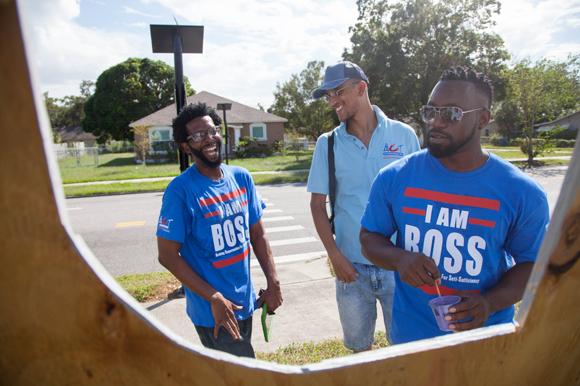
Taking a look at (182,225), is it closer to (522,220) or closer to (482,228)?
(482,228)

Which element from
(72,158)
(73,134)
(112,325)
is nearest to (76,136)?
(73,134)

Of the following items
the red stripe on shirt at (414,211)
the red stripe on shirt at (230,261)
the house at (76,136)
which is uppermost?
the red stripe on shirt at (414,211)

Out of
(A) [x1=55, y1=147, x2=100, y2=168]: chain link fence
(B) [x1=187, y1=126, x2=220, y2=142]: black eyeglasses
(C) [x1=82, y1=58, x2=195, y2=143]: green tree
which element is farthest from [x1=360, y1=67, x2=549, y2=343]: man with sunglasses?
(C) [x1=82, y1=58, x2=195, y2=143]: green tree

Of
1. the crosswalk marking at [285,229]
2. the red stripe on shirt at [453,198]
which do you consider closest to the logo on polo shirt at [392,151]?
the red stripe on shirt at [453,198]

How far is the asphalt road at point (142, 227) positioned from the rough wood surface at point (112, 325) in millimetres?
5410

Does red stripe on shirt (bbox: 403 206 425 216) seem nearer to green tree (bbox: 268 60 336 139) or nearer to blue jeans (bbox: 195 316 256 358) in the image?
blue jeans (bbox: 195 316 256 358)

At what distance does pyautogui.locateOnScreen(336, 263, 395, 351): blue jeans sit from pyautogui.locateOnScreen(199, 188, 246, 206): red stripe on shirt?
927 millimetres

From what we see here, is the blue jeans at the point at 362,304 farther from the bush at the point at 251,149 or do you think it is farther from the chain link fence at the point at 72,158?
the bush at the point at 251,149

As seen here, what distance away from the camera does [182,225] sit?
1969 mm

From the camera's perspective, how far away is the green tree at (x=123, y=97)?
→ 36.8 m

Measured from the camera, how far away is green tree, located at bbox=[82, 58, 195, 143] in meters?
36.8

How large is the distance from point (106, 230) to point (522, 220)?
8.44 meters

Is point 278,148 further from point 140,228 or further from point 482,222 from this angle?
point 482,222

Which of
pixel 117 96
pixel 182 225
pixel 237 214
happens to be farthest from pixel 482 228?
pixel 117 96
